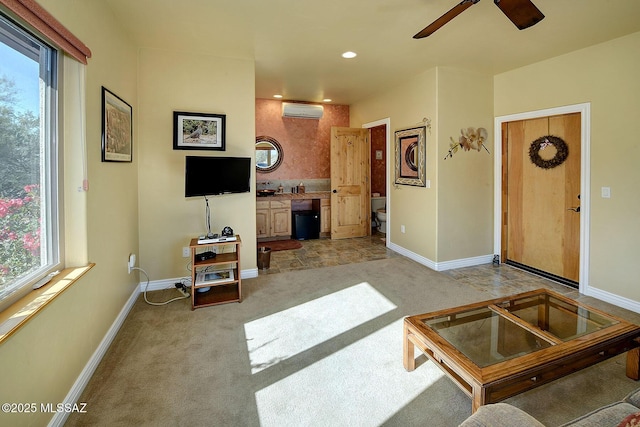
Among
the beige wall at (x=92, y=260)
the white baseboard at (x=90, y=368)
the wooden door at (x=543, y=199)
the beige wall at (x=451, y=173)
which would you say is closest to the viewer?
the beige wall at (x=92, y=260)

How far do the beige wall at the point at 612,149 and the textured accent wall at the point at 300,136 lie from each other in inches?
155

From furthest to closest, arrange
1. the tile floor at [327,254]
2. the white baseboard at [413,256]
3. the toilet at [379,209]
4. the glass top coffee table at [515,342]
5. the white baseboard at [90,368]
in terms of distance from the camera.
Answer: the toilet at [379,209] → the tile floor at [327,254] → the white baseboard at [413,256] → the white baseboard at [90,368] → the glass top coffee table at [515,342]

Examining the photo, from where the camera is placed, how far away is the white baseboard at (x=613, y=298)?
3.10 meters

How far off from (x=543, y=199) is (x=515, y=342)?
283 centimetres

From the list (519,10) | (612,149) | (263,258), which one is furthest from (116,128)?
(612,149)

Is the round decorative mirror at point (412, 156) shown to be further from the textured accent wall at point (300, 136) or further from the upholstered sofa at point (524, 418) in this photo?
the upholstered sofa at point (524, 418)

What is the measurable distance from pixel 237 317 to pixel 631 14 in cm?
419

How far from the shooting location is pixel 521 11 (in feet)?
6.38

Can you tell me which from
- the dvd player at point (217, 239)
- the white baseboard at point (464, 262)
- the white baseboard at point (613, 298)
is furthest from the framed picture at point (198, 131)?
the white baseboard at point (613, 298)

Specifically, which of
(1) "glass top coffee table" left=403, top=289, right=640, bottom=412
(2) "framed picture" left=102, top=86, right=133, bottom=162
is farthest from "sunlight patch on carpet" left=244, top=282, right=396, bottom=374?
(2) "framed picture" left=102, top=86, right=133, bottom=162

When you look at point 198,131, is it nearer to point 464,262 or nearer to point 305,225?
point 305,225

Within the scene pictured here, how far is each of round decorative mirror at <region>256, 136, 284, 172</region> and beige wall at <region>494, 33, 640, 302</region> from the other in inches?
177

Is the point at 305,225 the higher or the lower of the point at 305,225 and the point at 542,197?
the lower

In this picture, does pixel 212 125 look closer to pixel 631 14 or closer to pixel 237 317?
pixel 237 317
